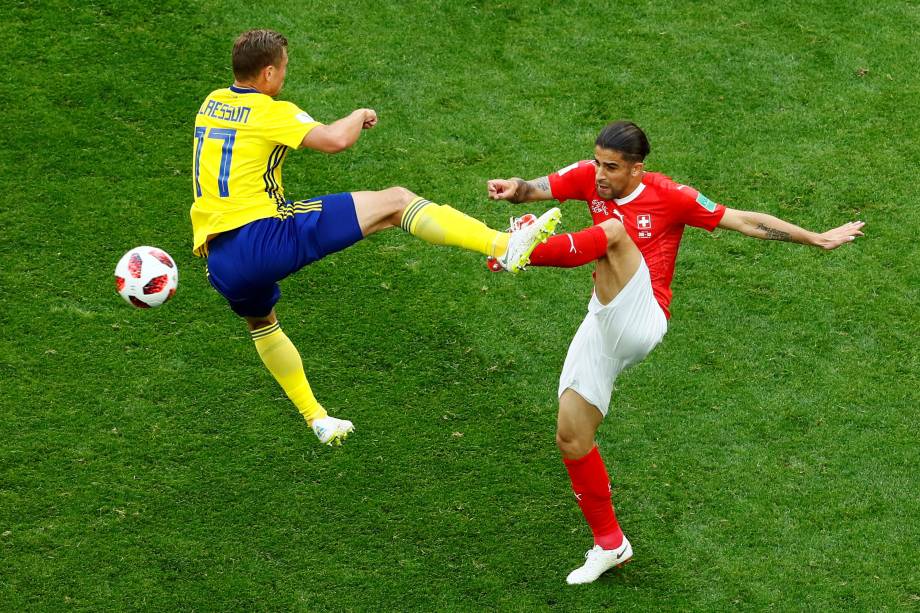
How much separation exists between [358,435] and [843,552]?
10.5 ft

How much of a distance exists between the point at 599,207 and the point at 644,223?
0.33m

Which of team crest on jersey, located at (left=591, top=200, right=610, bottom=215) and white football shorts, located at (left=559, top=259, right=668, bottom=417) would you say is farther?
team crest on jersey, located at (left=591, top=200, right=610, bottom=215)

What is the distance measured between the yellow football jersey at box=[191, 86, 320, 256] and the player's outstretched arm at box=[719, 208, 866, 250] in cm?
256

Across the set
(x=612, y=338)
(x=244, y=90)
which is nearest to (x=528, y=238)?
(x=612, y=338)

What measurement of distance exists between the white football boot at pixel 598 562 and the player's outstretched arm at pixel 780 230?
198cm

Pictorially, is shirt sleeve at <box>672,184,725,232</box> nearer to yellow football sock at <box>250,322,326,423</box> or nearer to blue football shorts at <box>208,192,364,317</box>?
blue football shorts at <box>208,192,364,317</box>

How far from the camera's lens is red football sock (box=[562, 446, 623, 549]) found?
6.71 metres

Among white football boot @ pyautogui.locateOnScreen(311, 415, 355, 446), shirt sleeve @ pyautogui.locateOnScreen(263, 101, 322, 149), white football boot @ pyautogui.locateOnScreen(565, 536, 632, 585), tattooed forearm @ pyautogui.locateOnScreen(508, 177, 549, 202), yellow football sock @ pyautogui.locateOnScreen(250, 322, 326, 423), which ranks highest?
shirt sleeve @ pyautogui.locateOnScreen(263, 101, 322, 149)

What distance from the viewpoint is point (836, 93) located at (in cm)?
1066

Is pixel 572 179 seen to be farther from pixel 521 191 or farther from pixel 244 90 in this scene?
pixel 244 90

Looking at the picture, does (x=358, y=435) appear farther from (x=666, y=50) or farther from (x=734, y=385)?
(x=666, y=50)

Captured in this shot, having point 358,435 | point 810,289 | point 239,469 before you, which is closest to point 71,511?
point 239,469

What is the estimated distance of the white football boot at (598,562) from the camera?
6883 mm

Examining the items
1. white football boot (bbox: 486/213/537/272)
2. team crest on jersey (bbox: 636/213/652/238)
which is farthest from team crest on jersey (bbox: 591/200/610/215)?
white football boot (bbox: 486/213/537/272)
